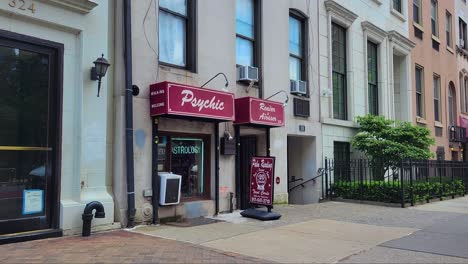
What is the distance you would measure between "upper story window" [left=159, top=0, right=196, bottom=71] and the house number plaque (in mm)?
3144

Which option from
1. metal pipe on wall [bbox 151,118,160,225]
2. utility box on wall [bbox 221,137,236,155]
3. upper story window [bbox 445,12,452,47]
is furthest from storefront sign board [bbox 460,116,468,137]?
metal pipe on wall [bbox 151,118,160,225]

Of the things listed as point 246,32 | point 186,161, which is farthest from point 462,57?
point 186,161

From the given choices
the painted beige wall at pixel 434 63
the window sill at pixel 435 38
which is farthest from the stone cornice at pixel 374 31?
the window sill at pixel 435 38

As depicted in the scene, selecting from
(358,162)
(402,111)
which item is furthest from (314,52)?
→ (402,111)

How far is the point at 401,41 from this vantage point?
2197cm

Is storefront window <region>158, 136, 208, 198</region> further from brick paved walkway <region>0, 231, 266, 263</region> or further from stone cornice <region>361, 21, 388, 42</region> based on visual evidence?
stone cornice <region>361, 21, 388, 42</region>

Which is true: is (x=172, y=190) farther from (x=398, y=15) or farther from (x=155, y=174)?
(x=398, y=15)

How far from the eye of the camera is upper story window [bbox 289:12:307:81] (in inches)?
595

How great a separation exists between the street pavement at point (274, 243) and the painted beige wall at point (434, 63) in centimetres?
1418

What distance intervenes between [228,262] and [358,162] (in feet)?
32.6

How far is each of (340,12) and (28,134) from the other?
487 inches

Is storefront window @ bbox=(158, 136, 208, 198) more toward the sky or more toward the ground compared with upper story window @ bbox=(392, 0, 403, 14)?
more toward the ground

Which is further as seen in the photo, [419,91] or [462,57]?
[462,57]

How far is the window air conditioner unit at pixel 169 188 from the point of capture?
1009 cm
